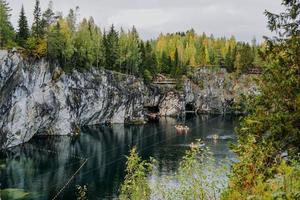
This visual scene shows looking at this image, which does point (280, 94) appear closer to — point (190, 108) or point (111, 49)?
point (111, 49)

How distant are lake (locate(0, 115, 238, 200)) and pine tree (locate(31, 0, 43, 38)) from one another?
67.7 feet

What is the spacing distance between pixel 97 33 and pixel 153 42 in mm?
56099

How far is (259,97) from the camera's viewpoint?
15.2 meters

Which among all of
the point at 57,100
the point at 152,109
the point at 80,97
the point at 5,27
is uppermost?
the point at 5,27

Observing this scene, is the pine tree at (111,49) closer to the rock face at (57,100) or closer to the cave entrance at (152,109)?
the rock face at (57,100)

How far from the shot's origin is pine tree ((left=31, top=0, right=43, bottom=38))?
A: 8312cm

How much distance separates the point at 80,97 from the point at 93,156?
107 ft

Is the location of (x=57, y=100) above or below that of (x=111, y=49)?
below

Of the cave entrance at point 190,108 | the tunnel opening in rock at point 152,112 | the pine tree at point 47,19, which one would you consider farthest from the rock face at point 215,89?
the pine tree at point 47,19

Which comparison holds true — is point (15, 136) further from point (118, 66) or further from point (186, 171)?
point (186, 171)

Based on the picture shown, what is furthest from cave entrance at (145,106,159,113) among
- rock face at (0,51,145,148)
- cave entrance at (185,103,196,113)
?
cave entrance at (185,103,196,113)

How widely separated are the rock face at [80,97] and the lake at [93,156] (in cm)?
372

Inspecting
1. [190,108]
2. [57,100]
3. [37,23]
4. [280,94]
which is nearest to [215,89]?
[190,108]

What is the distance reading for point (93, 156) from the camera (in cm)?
6825
